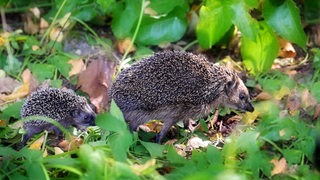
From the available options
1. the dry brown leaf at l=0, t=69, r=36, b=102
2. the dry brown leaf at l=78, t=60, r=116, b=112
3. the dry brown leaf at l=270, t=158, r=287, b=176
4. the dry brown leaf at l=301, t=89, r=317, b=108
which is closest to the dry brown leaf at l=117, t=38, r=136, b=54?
the dry brown leaf at l=78, t=60, r=116, b=112

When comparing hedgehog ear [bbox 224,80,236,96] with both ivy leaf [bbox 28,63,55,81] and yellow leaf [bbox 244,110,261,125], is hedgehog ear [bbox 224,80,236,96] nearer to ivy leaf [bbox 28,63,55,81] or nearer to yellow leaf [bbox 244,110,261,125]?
yellow leaf [bbox 244,110,261,125]

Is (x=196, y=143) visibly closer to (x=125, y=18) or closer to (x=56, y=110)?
(x=56, y=110)

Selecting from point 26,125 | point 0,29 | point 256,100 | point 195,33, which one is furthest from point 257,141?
point 0,29

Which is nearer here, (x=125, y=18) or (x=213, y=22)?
(x=213, y=22)

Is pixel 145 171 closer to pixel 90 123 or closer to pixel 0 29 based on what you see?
pixel 90 123

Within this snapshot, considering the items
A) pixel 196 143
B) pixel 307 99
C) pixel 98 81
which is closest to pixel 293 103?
pixel 307 99

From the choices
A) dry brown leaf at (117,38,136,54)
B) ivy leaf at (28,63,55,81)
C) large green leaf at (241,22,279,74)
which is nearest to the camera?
large green leaf at (241,22,279,74)
